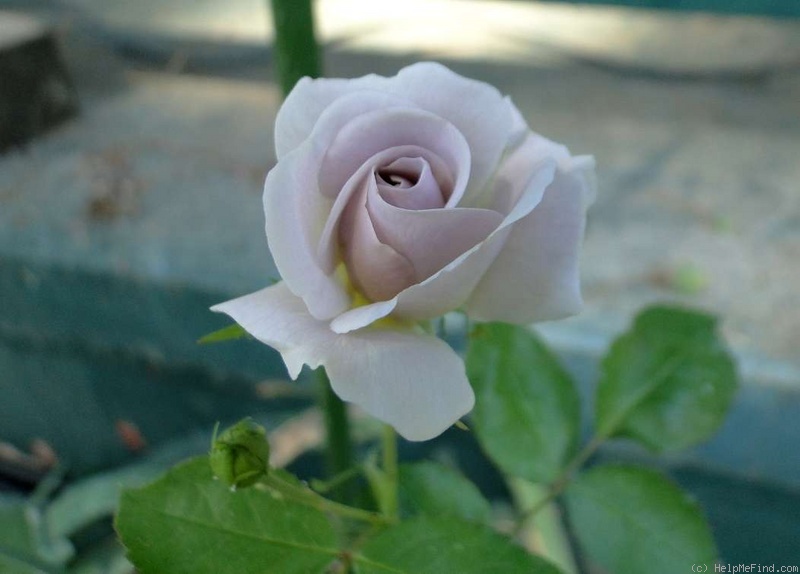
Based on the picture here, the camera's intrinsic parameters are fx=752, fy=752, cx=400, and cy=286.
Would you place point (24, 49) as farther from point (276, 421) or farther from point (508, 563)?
point (508, 563)

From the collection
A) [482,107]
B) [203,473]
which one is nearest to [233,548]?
[203,473]

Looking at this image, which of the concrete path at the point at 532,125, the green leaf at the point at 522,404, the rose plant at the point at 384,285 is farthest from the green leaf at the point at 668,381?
the concrete path at the point at 532,125

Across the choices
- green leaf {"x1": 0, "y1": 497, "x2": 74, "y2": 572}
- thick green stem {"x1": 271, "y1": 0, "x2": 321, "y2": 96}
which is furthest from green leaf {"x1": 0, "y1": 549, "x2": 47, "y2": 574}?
thick green stem {"x1": 271, "y1": 0, "x2": 321, "y2": 96}

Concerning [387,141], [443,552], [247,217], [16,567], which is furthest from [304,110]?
[247,217]

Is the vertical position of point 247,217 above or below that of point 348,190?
below

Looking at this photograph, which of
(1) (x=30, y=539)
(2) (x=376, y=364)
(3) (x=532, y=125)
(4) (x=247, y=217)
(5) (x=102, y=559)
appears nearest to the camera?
(2) (x=376, y=364)

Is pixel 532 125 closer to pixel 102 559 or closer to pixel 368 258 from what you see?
pixel 102 559
